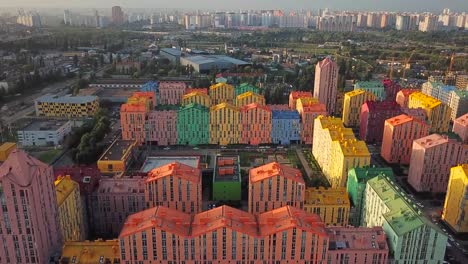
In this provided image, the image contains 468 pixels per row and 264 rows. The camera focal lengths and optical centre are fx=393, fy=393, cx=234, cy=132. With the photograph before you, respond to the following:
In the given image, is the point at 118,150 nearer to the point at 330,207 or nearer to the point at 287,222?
the point at 330,207

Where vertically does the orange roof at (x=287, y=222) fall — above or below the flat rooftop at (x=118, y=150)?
above

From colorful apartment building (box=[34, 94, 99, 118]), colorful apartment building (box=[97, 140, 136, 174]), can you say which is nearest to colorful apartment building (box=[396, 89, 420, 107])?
colorful apartment building (box=[97, 140, 136, 174])

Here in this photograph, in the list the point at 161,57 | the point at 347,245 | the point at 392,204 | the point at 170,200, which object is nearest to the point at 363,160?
the point at 392,204

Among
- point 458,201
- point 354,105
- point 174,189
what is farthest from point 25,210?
point 354,105

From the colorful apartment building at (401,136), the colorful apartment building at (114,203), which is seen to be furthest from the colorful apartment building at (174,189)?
the colorful apartment building at (401,136)

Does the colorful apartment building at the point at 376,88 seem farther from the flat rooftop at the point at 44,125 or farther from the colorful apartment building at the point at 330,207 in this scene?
the flat rooftop at the point at 44,125

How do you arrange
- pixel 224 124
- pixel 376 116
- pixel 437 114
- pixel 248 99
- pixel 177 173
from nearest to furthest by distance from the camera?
pixel 177 173
pixel 224 124
pixel 376 116
pixel 437 114
pixel 248 99

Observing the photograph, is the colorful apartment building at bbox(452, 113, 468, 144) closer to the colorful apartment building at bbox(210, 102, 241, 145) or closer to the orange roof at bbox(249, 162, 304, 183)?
the colorful apartment building at bbox(210, 102, 241, 145)
